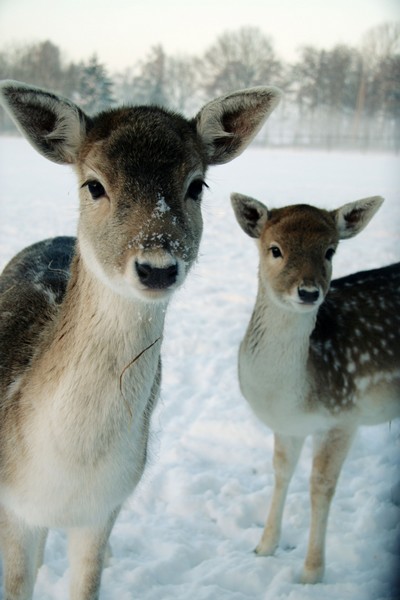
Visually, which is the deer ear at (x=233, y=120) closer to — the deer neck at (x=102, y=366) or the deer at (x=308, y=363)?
the deer neck at (x=102, y=366)

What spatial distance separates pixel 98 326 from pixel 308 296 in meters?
1.30

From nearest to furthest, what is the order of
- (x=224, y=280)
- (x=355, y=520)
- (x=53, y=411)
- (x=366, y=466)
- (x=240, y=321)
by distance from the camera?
Result: (x=53, y=411) < (x=355, y=520) < (x=366, y=466) < (x=240, y=321) < (x=224, y=280)

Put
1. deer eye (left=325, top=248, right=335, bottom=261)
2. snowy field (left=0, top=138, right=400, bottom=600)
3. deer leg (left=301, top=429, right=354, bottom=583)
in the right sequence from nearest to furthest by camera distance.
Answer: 1. snowy field (left=0, top=138, right=400, bottom=600)
2. deer leg (left=301, top=429, right=354, bottom=583)
3. deer eye (left=325, top=248, right=335, bottom=261)

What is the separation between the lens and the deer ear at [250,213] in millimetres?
3420

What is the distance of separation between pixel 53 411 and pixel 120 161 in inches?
32.2

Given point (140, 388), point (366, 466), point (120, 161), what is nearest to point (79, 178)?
point (120, 161)

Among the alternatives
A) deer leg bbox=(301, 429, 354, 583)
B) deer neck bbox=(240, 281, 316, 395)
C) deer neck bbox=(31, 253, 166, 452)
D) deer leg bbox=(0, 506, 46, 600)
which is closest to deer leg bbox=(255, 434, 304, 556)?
deer leg bbox=(301, 429, 354, 583)

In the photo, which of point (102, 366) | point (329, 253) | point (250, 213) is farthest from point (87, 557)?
point (250, 213)

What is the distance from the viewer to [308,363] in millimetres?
3291

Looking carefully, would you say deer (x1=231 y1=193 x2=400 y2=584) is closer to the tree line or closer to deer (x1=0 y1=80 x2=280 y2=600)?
deer (x1=0 y1=80 x2=280 y2=600)

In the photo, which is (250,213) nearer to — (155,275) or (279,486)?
(279,486)

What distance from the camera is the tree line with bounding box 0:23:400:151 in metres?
9.98

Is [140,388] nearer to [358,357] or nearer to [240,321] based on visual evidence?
[358,357]

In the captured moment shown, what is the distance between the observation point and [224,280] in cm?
755
